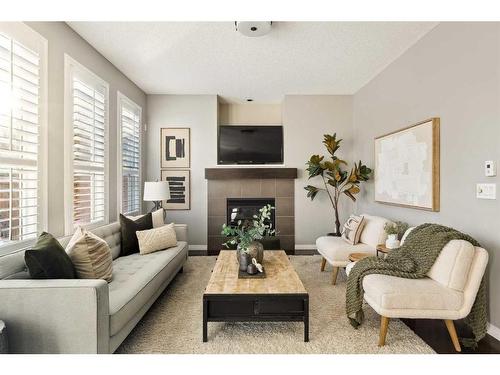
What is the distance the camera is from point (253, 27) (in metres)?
2.69

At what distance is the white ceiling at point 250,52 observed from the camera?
278cm

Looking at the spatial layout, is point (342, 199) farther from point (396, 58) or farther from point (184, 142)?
point (184, 142)

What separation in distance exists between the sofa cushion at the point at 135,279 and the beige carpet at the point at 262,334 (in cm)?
26

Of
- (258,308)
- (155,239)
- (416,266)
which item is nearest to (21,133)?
(155,239)

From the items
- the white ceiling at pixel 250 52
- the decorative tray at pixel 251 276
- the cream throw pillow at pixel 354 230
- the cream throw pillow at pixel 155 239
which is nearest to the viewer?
the decorative tray at pixel 251 276

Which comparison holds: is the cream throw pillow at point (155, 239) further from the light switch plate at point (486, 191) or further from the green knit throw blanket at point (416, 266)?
the light switch plate at point (486, 191)

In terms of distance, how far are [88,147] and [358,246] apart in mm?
3278

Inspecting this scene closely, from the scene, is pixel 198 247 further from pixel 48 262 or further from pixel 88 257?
pixel 48 262

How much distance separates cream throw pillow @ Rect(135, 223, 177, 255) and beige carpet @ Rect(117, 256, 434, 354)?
61cm

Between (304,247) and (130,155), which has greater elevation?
(130,155)

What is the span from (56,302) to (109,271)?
675mm

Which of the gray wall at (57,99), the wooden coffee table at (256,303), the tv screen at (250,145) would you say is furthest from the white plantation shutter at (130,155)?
the wooden coffee table at (256,303)

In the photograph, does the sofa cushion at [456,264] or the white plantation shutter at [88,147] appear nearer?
the sofa cushion at [456,264]

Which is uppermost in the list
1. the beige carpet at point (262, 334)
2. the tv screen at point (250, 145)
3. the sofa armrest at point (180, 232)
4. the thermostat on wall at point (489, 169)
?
the tv screen at point (250, 145)
